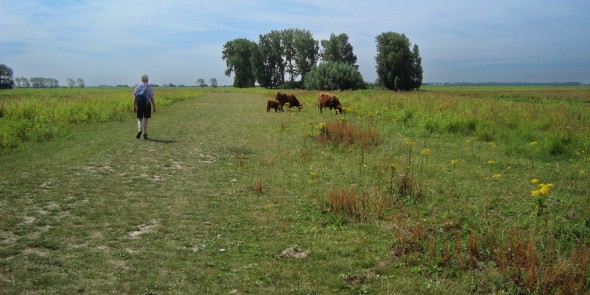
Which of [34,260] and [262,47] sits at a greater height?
[262,47]

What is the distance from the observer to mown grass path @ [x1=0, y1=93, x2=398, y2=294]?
3961 millimetres

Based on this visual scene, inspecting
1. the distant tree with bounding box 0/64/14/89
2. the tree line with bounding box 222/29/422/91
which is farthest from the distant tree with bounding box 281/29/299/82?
the distant tree with bounding box 0/64/14/89

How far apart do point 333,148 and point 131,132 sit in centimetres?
817

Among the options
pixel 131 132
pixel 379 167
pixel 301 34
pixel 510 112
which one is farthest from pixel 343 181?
pixel 301 34

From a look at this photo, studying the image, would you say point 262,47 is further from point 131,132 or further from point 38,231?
point 38,231

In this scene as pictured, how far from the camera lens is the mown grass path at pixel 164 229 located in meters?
3.96

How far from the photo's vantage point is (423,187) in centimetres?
747

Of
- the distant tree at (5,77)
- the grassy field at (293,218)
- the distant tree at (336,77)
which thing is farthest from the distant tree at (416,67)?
the distant tree at (5,77)

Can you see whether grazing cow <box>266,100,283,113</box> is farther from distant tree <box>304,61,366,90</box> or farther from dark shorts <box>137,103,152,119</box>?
distant tree <box>304,61,366,90</box>

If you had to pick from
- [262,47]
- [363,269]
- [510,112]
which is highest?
[262,47]

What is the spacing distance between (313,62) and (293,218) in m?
98.4

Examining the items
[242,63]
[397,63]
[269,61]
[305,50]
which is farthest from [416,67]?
[242,63]

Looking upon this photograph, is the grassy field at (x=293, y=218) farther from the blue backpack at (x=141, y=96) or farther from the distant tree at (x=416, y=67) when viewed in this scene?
the distant tree at (x=416, y=67)

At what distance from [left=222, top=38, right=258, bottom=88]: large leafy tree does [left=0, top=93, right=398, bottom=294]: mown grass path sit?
4074 inches
